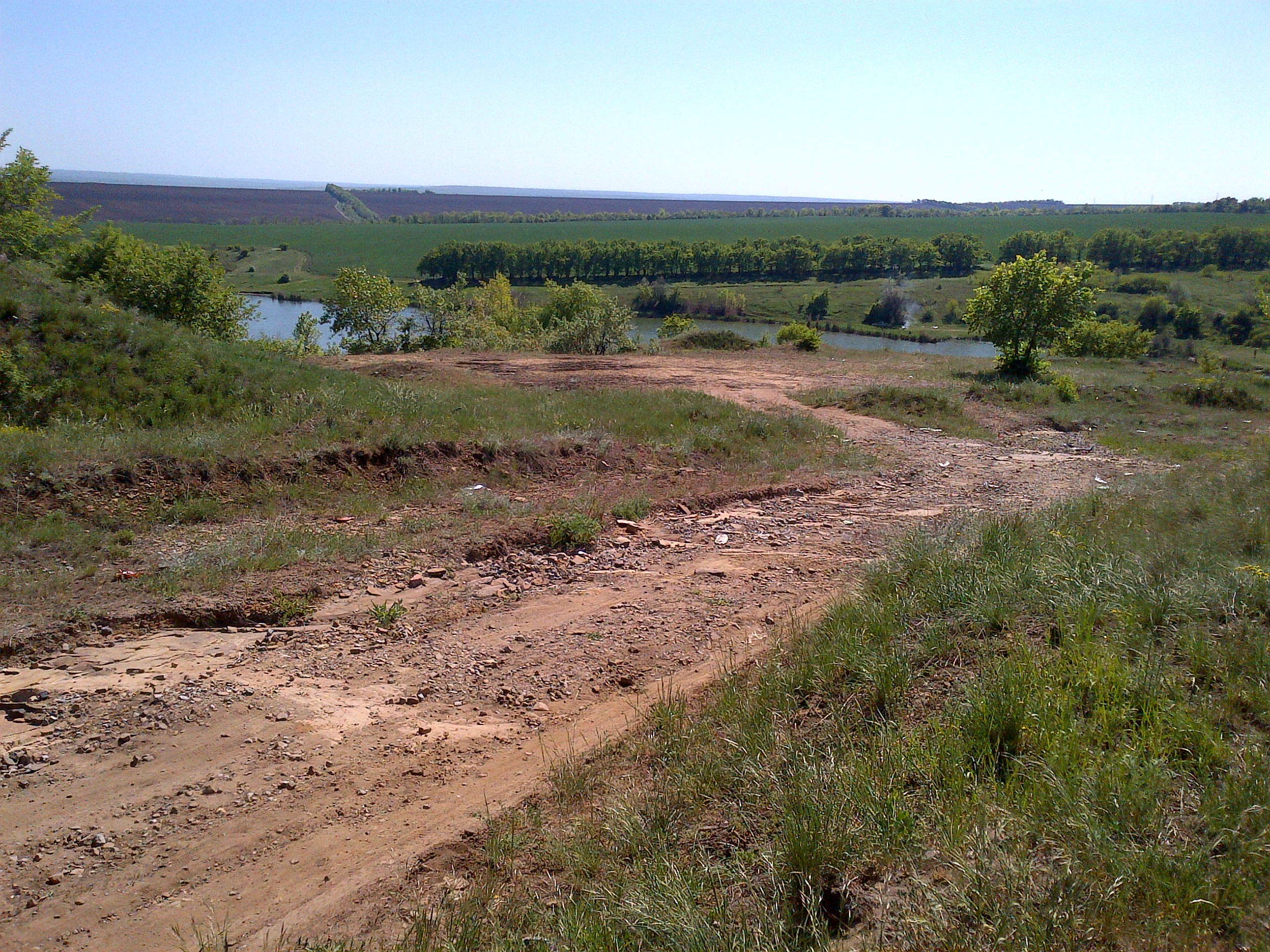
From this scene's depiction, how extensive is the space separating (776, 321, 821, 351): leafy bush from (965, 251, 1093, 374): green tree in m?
8.79

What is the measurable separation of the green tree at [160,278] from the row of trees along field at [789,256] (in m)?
74.4

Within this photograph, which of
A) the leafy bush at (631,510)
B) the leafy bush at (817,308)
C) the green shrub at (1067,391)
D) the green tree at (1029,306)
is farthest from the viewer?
the leafy bush at (817,308)

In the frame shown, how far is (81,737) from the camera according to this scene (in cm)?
432

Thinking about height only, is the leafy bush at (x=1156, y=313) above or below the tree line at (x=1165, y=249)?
below

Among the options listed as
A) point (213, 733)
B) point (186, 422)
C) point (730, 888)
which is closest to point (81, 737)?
point (213, 733)

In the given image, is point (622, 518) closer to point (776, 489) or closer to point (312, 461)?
point (776, 489)

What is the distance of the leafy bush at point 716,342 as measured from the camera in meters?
31.7

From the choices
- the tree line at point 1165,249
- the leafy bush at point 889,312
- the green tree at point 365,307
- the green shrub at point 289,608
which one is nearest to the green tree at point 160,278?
the green tree at point 365,307

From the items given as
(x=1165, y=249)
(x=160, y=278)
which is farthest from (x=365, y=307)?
(x=1165, y=249)

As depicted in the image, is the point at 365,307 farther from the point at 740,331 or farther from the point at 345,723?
the point at 345,723

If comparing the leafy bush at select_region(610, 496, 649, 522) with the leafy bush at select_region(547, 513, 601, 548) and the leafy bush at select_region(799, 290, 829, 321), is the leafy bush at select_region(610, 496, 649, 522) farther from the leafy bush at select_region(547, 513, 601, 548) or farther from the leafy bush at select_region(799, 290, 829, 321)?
the leafy bush at select_region(799, 290, 829, 321)

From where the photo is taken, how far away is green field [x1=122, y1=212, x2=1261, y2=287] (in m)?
123

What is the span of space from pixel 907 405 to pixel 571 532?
1180 centimetres

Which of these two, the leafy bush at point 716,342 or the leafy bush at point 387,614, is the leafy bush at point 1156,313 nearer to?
A: the leafy bush at point 716,342
